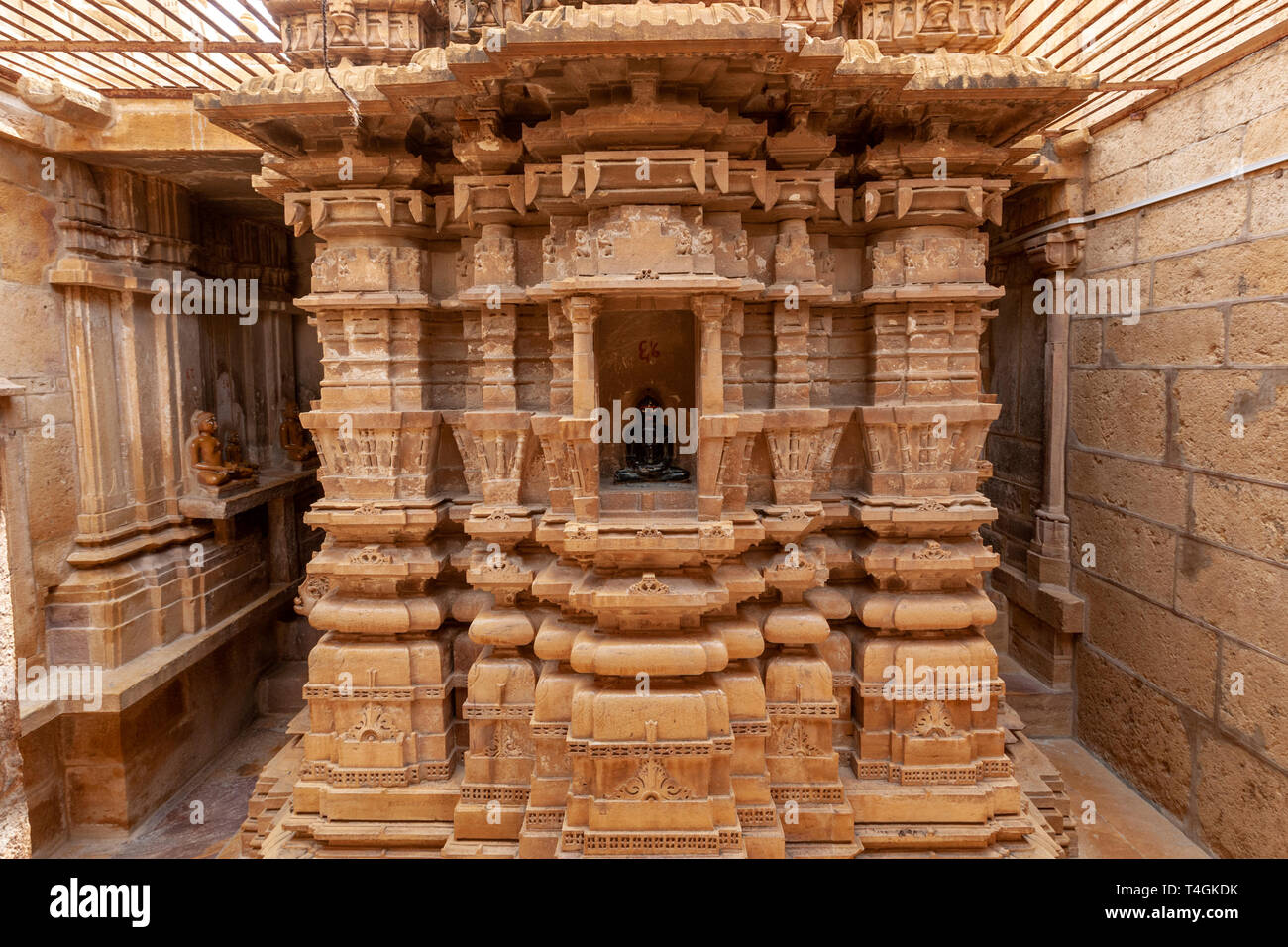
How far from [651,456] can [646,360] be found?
86cm

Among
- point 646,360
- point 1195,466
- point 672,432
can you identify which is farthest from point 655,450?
point 1195,466

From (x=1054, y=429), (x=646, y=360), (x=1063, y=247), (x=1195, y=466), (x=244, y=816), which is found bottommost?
(x=244, y=816)

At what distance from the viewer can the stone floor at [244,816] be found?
21.2 ft

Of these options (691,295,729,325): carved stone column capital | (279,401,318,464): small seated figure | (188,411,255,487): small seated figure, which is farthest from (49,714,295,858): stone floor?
(691,295,729,325): carved stone column capital

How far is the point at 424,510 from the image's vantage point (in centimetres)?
586

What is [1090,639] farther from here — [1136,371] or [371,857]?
[371,857]

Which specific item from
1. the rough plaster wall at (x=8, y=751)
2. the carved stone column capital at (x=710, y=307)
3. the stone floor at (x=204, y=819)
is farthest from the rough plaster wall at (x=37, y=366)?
the carved stone column capital at (x=710, y=307)

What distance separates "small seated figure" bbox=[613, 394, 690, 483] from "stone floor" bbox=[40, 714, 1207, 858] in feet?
16.5

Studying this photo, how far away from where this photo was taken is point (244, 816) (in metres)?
7.86

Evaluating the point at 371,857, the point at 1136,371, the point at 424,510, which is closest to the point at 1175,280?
the point at 1136,371

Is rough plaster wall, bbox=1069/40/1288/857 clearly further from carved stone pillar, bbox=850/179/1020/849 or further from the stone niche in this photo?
the stone niche

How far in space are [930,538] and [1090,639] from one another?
353 cm

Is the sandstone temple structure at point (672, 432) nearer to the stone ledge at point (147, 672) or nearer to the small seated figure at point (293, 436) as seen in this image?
the stone ledge at point (147, 672)

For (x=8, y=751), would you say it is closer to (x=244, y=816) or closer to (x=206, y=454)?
(x=244, y=816)
